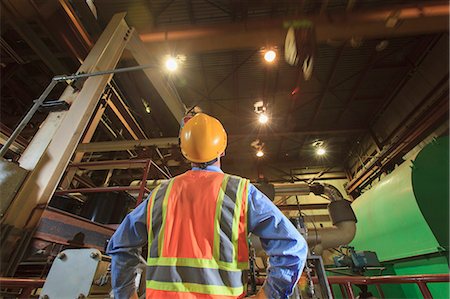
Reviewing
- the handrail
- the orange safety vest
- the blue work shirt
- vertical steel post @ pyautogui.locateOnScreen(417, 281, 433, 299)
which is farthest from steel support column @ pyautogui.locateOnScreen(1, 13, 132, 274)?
vertical steel post @ pyautogui.locateOnScreen(417, 281, 433, 299)

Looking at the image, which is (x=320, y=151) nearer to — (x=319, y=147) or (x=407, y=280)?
(x=319, y=147)

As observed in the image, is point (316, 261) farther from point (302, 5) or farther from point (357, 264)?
point (357, 264)

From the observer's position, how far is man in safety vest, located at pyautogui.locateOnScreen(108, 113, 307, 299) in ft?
3.09

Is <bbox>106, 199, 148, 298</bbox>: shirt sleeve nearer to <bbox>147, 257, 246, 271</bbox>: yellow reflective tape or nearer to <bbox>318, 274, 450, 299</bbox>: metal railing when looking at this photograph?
<bbox>147, 257, 246, 271</bbox>: yellow reflective tape

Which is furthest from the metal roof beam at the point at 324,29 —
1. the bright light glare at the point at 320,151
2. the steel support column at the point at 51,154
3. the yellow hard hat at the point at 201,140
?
the bright light glare at the point at 320,151

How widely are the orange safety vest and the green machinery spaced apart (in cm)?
442

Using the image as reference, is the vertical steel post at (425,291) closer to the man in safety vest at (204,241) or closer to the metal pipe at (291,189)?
the man in safety vest at (204,241)

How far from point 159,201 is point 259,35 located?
134 inches

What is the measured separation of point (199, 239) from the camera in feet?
3.26

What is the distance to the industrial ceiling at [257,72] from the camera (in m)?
Answer: 3.52

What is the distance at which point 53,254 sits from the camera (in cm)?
259

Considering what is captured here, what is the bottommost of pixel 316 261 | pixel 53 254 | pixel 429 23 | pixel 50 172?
pixel 316 261

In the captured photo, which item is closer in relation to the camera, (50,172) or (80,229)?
(50,172)

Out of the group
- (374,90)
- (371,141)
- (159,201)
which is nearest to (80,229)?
(159,201)
